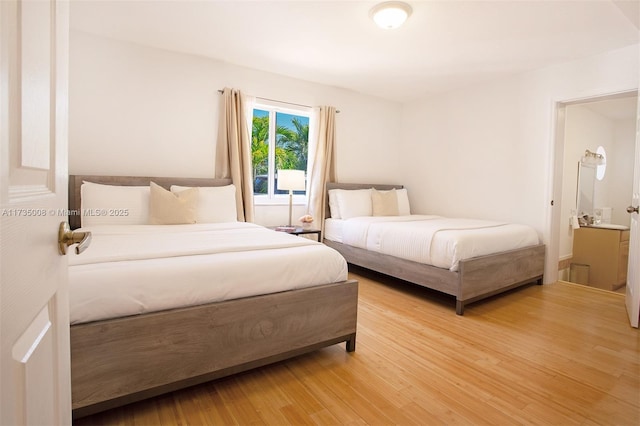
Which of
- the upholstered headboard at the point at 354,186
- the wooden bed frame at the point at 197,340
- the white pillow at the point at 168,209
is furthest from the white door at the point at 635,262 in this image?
the white pillow at the point at 168,209

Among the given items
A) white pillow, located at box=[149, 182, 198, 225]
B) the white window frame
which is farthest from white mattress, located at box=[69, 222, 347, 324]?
the white window frame

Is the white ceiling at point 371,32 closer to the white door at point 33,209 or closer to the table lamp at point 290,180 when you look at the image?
the table lamp at point 290,180

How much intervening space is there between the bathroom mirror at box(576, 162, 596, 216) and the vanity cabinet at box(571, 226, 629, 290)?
0.54 meters

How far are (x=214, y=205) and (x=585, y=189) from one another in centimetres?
536

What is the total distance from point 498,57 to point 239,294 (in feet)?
11.4

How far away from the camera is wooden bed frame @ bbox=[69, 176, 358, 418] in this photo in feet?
4.39

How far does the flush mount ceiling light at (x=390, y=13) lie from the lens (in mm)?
2422

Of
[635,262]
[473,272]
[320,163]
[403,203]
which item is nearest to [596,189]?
[403,203]

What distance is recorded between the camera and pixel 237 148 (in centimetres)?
375

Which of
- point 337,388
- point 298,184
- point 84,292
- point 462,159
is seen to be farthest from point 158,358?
point 462,159

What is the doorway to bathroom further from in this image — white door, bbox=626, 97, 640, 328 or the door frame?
white door, bbox=626, 97, 640, 328

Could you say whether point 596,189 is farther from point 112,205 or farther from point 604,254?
point 112,205

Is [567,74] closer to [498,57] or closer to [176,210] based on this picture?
[498,57]

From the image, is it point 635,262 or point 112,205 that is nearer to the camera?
point 635,262
